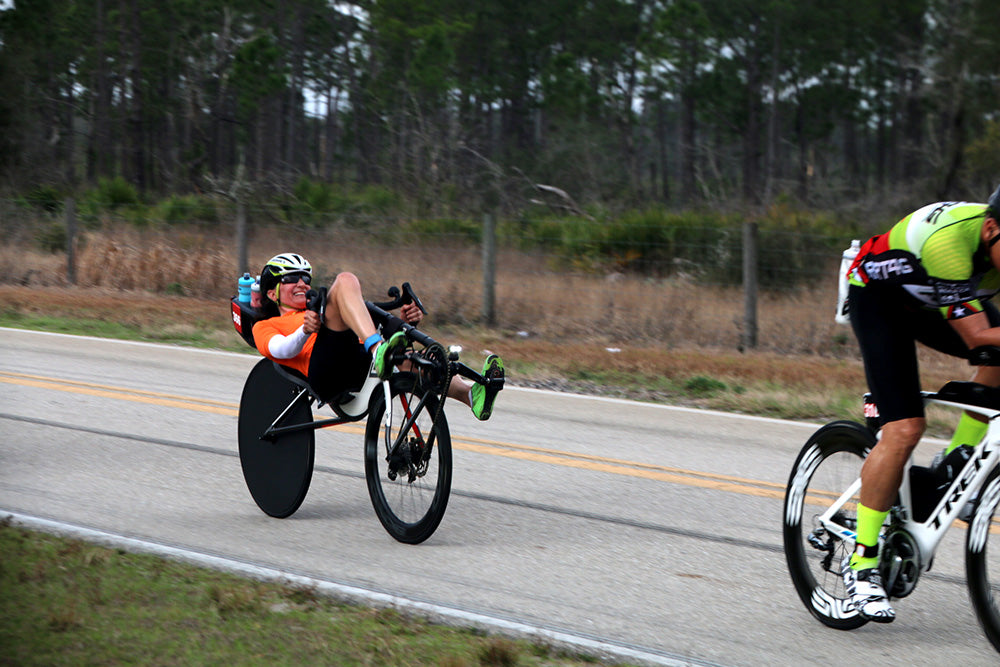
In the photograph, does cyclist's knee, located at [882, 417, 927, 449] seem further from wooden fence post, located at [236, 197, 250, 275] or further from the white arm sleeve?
wooden fence post, located at [236, 197, 250, 275]

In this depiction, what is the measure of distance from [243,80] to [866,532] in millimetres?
37485

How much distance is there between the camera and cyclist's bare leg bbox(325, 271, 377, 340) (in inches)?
231

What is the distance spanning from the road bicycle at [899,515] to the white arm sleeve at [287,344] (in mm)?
2702

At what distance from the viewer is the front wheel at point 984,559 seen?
4094mm

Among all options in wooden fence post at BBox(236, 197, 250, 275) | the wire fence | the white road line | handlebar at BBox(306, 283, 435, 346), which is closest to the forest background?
the wire fence

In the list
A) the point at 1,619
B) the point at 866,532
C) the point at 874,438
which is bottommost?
the point at 1,619

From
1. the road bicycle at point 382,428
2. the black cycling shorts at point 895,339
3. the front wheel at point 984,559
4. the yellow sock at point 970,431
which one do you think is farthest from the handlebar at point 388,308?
the front wheel at point 984,559

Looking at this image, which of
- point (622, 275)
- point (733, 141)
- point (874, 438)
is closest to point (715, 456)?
point (874, 438)

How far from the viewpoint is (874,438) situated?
183 inches

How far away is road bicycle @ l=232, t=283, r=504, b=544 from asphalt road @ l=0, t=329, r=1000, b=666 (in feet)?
0.67

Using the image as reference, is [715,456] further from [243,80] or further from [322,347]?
[243,80]

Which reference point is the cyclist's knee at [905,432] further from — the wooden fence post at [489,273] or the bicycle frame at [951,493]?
the wooden fence post at [489,273]

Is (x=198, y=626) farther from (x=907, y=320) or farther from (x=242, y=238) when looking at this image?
(x=242, y=238)

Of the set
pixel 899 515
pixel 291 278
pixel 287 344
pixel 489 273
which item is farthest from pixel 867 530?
pixel 489 273
